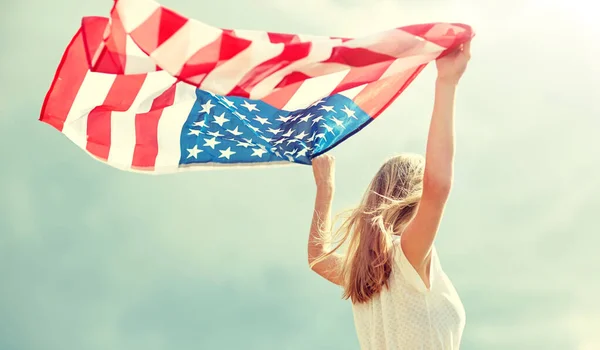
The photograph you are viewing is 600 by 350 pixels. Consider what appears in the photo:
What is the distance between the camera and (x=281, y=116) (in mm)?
6539

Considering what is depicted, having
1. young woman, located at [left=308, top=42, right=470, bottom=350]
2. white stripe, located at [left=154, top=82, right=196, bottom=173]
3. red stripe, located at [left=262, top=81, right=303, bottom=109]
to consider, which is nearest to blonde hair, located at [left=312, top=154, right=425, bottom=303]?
young woman, located at [left=308, top=42, right=470, bottom=350]

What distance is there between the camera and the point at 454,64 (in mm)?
4512

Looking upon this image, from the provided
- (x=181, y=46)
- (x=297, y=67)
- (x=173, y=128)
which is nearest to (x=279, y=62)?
(x=297, y=67)

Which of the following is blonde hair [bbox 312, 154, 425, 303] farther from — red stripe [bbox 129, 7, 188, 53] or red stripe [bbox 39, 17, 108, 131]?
red stripe [bbox 39, 17, 108, 131]

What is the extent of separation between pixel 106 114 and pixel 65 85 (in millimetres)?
445

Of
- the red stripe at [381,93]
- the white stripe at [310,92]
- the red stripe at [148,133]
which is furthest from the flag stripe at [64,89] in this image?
Result: the red stripe at [381,93]

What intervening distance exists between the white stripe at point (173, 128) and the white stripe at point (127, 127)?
0.66 feet

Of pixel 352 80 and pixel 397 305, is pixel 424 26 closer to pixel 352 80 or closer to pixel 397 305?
pixel 352 80

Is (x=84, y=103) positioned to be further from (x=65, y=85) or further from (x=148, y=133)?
(x=148, y=133)

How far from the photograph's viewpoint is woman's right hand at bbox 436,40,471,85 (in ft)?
14.4

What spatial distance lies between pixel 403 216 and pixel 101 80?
303cm

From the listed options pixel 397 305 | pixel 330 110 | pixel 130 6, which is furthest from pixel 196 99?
pixel 397 305

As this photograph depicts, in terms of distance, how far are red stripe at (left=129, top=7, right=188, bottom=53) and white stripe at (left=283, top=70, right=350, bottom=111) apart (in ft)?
5.77

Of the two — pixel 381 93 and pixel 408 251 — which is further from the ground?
pixel 381 93
